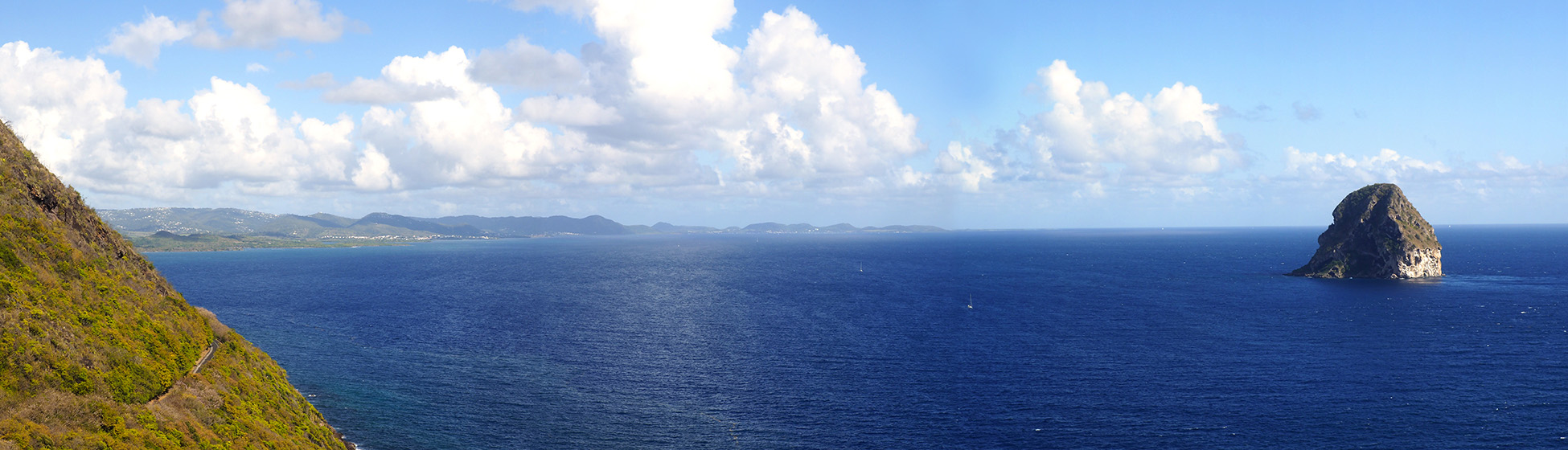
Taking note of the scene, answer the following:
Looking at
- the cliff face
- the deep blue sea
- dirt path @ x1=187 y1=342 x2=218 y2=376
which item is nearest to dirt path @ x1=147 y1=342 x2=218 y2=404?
dirt path @ x1=187 y1=342 x2=218 y2=376

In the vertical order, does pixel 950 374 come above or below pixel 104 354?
below

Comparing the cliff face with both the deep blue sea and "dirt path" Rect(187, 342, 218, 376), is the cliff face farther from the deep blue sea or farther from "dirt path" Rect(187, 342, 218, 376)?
the deep blue sea

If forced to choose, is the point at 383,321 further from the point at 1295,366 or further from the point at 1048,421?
the point at 1295,366

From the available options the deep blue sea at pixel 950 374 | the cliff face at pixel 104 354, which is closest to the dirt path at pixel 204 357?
the cliff face at pixel 104 354

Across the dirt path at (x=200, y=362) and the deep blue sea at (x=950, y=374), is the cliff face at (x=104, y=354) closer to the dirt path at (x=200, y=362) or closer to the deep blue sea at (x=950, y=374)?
the dirt path at (x=200, y=362)

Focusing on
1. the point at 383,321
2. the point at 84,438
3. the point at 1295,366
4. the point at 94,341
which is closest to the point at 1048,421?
the point at 1295,366

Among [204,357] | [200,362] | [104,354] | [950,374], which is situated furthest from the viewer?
[950,374]

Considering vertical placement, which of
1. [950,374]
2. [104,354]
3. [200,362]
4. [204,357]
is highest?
[104,354]

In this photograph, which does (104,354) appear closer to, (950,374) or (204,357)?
(204,357)

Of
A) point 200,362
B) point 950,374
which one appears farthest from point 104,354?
point 950,374
